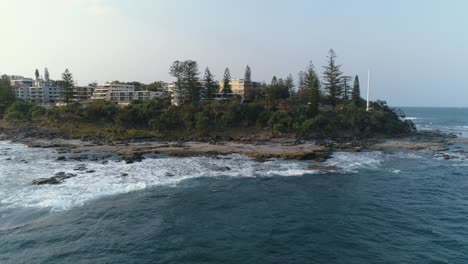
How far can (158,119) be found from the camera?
222 ft

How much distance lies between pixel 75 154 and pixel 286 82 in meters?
68.4

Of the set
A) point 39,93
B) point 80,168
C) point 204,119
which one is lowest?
point 80,168

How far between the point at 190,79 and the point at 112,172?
49.0 metres

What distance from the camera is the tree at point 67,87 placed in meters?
91.9

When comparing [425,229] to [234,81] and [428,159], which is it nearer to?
[428,159]

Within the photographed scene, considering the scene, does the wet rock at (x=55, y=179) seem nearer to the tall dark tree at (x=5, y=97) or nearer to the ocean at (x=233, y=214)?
the ocean at (x=233, y=214)

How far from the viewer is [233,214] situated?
22984mm

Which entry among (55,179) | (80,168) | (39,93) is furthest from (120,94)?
(55,179)

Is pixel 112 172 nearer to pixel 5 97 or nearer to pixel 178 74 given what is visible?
pixel 178 74

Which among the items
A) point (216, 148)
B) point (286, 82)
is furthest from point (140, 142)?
point (286, 82)

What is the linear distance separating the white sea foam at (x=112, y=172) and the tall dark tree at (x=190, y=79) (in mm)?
38016

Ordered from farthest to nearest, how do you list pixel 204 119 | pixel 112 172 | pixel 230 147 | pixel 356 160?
pixel 204 119 → pixel 230 147 → pixel 356 160 → pixel 112 172

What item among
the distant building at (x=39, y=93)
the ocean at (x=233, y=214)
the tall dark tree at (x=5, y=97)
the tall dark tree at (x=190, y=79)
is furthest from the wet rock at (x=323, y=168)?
the distant building at (x=39, y=93)

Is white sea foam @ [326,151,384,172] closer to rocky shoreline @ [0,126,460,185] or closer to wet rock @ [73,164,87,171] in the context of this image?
rocky shoreline @ [0,126,460,185]
